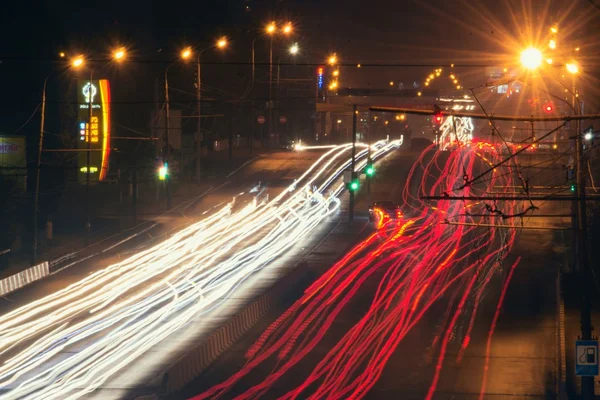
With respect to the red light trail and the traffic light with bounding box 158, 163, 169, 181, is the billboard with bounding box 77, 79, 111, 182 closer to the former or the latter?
the traffic light with bounding box 158, 163, 169, 181

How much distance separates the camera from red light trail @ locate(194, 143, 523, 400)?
81.5ft

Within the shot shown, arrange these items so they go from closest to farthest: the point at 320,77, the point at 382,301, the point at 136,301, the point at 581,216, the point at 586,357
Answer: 1. the point at 586,357
2. the point at 581,216
3. the point at 136,301
4. the point at 382,301
5. the point at 320,77

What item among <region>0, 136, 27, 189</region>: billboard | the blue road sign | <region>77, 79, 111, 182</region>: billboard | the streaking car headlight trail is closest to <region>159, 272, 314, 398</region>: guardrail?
the streaking car headlight trail

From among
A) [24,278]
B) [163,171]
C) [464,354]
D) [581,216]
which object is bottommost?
[464,354]

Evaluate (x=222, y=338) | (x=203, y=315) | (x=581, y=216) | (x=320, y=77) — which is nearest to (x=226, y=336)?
(x=222, y=338)

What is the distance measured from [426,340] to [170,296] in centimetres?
894

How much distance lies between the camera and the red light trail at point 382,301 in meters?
24.8

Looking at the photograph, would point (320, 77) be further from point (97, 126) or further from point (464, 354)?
point (464, 354)

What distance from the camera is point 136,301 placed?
32.6 metres

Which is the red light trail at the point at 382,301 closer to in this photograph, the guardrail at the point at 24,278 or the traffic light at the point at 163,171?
the guardrail at the point at 24,278

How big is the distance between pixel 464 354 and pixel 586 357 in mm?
10022

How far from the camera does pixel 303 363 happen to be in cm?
2653

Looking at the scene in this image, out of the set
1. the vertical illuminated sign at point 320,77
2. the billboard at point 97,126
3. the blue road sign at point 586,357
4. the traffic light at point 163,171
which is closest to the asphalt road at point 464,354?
the blue road sign at point 586,357

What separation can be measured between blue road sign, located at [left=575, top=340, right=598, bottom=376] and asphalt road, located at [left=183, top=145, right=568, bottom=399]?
5.43 metres
